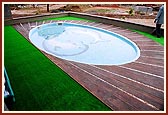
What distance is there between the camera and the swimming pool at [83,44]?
252 inches

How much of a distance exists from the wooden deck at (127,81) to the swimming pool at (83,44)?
0.68 metres

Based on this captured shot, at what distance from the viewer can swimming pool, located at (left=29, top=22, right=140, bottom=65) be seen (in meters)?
6.41

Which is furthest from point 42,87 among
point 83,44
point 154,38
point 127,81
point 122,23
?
point 122,23

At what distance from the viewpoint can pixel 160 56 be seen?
546 centimetres

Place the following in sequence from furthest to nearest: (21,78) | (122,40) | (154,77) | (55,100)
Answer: (122,40) → (154,77) → (21,78) → (55,100)

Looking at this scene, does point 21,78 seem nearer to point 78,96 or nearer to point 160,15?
point 78,96

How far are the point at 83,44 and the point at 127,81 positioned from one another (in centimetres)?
442

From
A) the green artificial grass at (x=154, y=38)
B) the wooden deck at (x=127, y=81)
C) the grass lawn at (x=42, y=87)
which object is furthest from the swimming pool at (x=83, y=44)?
the grass lawn at (x=42, y=87)

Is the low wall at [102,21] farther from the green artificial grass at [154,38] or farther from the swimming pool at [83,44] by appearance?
the swimming pool at [83,44]

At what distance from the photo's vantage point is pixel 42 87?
3.57m

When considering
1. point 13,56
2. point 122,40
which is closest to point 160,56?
point 122,40

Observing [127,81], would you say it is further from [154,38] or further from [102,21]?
[102,21]

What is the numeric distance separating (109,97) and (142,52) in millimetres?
3038

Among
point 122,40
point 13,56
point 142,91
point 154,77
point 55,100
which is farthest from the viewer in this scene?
point 122,40
